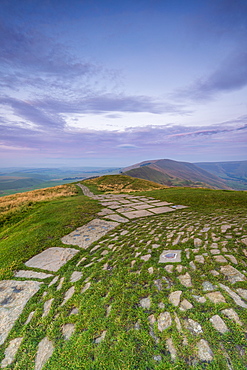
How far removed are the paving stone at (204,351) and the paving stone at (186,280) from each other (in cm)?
122

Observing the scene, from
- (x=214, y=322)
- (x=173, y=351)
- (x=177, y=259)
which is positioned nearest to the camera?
(x=173, y=351)

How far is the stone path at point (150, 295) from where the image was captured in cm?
246

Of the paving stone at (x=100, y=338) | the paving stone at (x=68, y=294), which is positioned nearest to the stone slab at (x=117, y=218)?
the paving stone at (x=68, y=294)

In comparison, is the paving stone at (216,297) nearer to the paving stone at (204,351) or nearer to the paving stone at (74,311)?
the paving stone at (204,351)

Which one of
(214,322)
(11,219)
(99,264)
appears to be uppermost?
(214,322)

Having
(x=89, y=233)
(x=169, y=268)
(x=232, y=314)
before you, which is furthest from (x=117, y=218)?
(x=232, y=314)

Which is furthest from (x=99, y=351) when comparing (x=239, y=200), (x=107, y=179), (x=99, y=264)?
(x=107, y=179)

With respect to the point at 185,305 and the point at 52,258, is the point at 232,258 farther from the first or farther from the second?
the point at 52,258

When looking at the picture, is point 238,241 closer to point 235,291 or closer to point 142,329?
point 235,291

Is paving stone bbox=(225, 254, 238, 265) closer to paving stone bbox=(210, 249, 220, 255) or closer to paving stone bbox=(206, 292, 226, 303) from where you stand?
paving stone bbox=(210, 249, 220, 255)

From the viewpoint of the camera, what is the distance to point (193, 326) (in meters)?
2.65

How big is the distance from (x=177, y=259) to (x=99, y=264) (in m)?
2.43

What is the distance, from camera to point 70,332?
2854 mm

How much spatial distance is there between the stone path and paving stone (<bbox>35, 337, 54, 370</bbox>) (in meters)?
0.01
